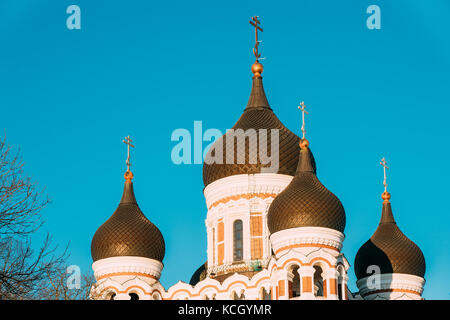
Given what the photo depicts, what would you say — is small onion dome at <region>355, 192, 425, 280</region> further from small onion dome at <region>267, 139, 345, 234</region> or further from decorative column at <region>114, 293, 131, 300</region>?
decorative column at <region>114, 293, 131, 300</region>

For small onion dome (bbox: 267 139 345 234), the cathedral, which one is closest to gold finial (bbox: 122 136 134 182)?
the cathedral

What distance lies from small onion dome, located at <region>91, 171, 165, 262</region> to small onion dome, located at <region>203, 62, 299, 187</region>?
294 centimetres

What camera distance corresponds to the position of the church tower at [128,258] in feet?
99.1

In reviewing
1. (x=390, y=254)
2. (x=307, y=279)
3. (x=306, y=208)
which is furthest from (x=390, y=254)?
(x=307, y=279)

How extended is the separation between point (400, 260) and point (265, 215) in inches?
175

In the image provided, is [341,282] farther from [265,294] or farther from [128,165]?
[128,165]

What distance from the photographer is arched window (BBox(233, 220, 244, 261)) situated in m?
31.3

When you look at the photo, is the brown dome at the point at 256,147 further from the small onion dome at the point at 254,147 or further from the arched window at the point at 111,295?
the arched window at the point at 111,295

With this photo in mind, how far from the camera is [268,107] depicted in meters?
33.9

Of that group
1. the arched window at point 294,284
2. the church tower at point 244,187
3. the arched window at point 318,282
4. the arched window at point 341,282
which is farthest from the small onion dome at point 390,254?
the arched window at point 341,282

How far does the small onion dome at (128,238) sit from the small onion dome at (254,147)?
294 centimetres

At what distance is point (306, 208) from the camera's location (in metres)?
27.8

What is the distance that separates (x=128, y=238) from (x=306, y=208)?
6020 mm
